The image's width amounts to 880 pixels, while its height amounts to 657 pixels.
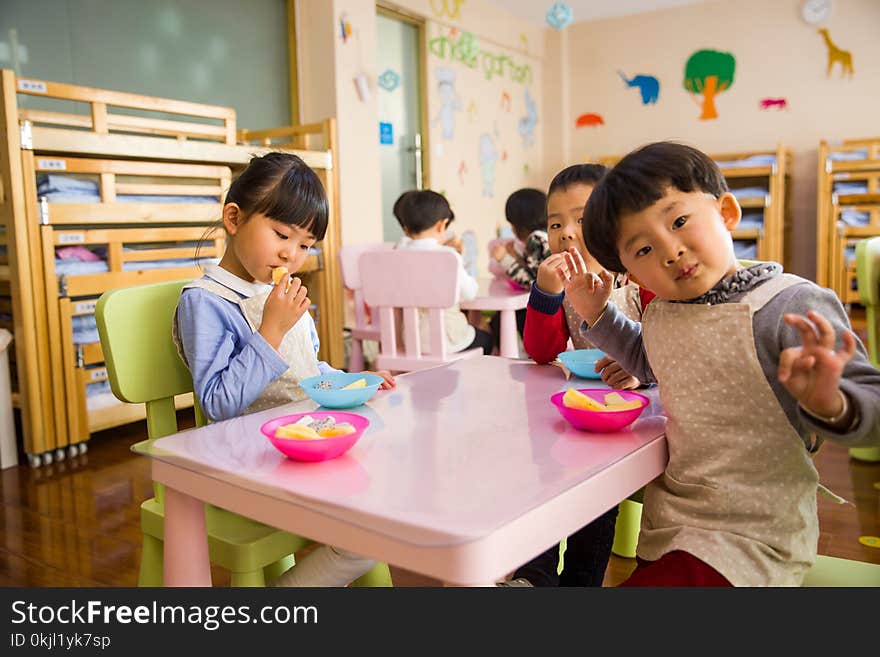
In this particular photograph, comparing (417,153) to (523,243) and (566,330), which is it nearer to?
(523,243)

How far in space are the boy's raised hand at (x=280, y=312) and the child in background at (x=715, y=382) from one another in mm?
501

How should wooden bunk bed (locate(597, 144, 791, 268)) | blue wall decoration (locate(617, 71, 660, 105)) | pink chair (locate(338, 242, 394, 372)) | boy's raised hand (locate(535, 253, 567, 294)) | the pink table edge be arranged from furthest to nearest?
blue wall decoration (locate(617, 71, 660, 105)) → wooden bunk bed (locate(597, 144, 791, 268)) → pink chair (locate(338, 242, 394, 372)) → boy's raised hand (locate(535, 253, 567, 294)) → the pink table edge

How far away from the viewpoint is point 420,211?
3068 millimetres

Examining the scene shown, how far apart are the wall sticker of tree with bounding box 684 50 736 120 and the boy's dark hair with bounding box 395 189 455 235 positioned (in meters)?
4.36

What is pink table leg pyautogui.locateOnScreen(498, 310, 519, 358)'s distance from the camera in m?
2.70

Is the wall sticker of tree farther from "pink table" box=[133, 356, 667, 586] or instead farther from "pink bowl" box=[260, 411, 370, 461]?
"pink bowl" box=[260, 411, 370, 461]

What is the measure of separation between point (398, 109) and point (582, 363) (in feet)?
14.0

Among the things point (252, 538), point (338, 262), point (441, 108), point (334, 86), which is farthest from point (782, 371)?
point (441, 108)

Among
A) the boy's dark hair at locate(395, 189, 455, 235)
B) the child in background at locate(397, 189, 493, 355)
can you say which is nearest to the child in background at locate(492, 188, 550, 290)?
the child in background at locate(397, 189, 493, 355)

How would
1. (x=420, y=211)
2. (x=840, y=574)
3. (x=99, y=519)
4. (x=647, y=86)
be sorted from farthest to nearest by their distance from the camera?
(x=647, y=86) < (x=420, y=211) < (x=99, y=519) < (x=840, y=574)

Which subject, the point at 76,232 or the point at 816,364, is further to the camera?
the point at 76,232

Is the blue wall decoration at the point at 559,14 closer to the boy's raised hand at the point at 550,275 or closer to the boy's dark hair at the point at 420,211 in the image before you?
the boy's dark hair at the point at 420,211

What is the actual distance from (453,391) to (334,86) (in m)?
3.51

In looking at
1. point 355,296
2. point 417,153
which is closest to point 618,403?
point 355,296
